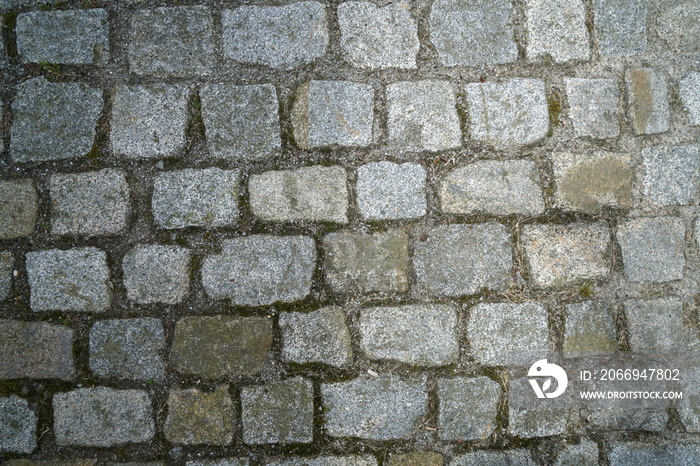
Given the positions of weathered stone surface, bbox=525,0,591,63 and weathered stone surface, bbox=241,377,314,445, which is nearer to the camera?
weathered stone surface, bbox=241,377,314,445

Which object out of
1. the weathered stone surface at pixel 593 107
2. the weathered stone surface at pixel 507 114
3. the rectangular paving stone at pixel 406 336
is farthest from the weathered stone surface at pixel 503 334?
the weathered stone surface at pixel 593 107

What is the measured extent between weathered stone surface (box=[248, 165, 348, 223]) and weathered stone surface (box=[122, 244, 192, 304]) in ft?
1.57

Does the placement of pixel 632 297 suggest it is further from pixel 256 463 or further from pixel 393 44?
pixel 256 463

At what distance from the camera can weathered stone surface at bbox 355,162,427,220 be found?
235 centimetres

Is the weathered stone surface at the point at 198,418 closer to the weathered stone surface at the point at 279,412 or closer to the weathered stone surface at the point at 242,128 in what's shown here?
the weathered stone surface at the point at 279,412

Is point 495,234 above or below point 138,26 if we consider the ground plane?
below

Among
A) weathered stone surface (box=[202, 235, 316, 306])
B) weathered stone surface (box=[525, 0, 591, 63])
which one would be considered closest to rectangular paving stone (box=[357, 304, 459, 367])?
weathered stone surface (box=[202, 235, 316, 306])

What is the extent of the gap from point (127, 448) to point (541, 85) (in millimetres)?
2914

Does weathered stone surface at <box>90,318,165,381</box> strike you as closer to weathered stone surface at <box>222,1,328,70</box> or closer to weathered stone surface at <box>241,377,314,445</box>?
weathered stone surface at <box>241,377,314,445</box>

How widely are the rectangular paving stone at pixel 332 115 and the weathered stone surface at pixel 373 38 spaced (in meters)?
0.17

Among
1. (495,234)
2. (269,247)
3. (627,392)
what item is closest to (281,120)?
(269,247)

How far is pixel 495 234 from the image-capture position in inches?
93.1

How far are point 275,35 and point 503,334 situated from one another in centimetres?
199

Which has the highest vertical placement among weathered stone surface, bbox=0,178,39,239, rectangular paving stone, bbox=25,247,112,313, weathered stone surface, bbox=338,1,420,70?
weathered stone surface, bbox=338,1,420,70
